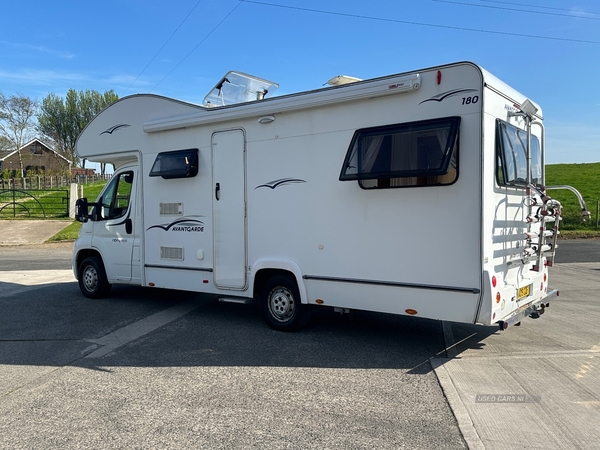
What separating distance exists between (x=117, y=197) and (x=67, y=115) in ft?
163

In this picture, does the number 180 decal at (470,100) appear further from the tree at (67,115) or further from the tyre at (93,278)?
the tree at (67,115)

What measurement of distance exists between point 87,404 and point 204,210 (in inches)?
129

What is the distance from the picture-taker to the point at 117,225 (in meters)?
8.37

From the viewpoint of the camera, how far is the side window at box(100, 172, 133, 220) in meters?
8.25

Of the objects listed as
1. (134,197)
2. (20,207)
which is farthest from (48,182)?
(134,197)

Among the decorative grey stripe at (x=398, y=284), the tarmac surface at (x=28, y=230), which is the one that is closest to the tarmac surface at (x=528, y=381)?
the decorative grey stripe at (x=398, y=284)

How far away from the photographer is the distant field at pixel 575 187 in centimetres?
2219

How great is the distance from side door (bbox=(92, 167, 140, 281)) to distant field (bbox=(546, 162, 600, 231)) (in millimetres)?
19783

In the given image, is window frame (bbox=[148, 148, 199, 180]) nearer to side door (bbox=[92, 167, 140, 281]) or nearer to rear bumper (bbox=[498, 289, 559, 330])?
side door (bbox=[92, 167, 140, 281])

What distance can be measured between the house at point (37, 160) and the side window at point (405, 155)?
52.2 m

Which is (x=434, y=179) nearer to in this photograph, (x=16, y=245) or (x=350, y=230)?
(x=350, y=230)

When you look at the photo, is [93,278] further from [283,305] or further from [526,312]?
[526,312]

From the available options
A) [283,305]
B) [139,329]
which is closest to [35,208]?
[139,329]

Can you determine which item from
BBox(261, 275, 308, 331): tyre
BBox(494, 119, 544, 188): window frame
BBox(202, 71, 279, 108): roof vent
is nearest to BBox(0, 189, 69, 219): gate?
BBox(202, 71, 279, 108): roof vent
